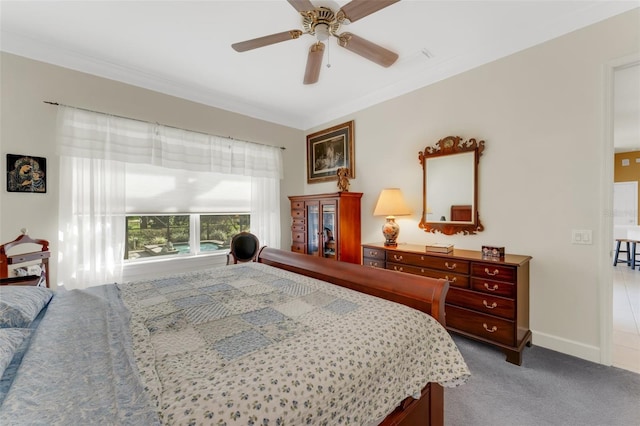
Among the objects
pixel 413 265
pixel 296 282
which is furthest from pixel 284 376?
pixel 413 265

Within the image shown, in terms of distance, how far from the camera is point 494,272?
2.20 meters

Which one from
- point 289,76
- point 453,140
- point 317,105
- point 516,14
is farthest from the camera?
point 317,105

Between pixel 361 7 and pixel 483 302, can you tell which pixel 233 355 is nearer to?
pixel 361 7

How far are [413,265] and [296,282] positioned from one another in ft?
4.63

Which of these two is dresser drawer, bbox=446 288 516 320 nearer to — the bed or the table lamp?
the table lamp

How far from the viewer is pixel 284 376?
2.73 feet

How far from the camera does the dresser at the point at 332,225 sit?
359 centimetres

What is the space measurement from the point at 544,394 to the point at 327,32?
2.96m

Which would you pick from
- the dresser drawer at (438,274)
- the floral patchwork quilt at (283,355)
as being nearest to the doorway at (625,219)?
the dresser drawer at (438,274)

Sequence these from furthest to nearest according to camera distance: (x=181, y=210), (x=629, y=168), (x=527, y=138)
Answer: (x=629, y=168) < (x=181, y=210) < (x=527, y=138)

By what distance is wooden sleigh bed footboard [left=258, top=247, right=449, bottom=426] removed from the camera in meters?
1.23

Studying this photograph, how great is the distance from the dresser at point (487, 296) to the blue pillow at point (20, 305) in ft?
9.14

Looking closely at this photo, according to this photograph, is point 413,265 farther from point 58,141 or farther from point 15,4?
point 15,4

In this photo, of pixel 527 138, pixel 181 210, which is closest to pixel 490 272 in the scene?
pixel 527 138
